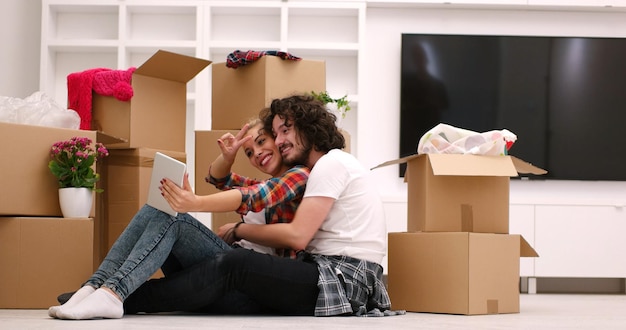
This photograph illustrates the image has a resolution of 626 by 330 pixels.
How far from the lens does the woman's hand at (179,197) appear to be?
2119 millimetres

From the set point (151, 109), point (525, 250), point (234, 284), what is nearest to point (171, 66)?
point (151, 109)

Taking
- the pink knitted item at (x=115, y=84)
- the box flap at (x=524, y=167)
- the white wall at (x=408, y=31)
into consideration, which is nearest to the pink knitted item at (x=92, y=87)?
the pink knitted item at (x=115, y=84)

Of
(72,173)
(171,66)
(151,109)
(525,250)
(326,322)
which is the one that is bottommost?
(326,322)

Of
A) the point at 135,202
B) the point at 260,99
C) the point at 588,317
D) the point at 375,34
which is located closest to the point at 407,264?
the point at 588,317

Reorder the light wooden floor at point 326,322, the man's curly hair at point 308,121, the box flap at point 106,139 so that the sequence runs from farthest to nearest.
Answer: the box flap at point 106,139
the man's curly hair at point 308,121
the light wooden floor at point 326,322

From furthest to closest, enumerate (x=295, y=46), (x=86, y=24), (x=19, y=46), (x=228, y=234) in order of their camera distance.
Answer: (x=86, y=24) → (x=295, y=46) → (x=19, y=46) → (x=228, y=234)

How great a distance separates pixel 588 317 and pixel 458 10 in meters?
2.52

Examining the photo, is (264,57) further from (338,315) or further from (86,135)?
(338,315)

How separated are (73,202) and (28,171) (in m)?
0.17

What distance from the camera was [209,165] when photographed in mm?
3047

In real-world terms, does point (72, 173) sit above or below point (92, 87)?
below

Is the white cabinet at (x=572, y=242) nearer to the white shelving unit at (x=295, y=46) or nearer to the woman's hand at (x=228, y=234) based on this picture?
the white shelving unit at (x=295, y=46)

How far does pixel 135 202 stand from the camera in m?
3.02

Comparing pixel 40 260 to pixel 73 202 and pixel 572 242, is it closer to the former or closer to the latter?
pixel 73 202
